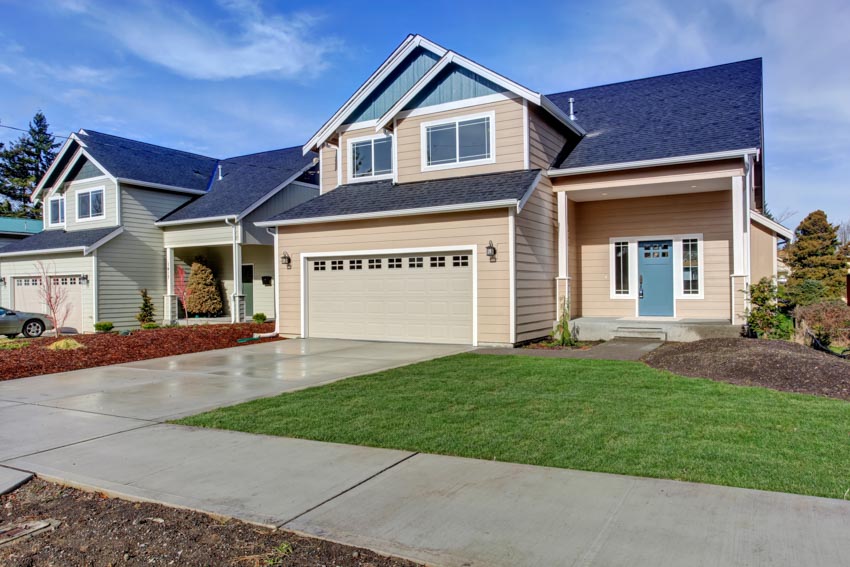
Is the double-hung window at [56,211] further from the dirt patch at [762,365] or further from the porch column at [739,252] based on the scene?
the porch column at [739,252]

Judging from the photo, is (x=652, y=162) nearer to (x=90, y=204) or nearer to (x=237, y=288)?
(x=237, y=288)

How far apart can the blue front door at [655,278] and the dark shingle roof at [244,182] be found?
13.0 m

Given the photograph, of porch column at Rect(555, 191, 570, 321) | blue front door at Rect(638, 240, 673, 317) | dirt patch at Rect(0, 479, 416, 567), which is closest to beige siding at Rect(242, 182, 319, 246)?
porch column at Rect(555, 191, 570, 321)

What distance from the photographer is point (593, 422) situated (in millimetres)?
5875

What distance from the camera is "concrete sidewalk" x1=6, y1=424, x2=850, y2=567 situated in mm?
3229

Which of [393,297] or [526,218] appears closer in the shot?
[526,218]

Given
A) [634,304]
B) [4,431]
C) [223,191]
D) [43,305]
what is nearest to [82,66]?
[223,191]

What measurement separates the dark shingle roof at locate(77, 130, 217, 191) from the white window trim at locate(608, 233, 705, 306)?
54.1 feet

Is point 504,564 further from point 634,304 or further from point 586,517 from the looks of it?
point 634,304

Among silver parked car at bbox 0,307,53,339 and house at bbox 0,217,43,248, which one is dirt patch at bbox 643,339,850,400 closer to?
silver parked car at bbox 0,307,53,339

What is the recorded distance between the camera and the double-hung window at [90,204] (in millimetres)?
21875

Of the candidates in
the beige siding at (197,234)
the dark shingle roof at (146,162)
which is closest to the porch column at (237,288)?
the beige siding at (197,234)

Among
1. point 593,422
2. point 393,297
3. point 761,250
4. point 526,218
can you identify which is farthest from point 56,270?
point 761,250

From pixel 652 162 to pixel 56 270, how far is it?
20717mm
